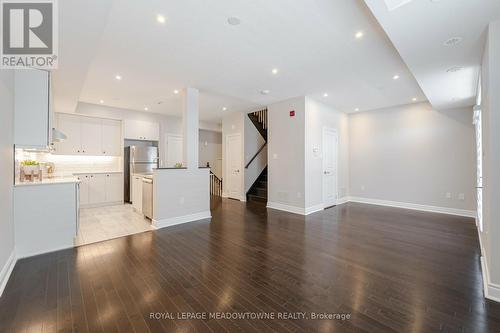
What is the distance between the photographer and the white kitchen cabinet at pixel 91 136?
601cm

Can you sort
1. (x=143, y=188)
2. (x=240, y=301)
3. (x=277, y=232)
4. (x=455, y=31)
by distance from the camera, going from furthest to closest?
1. (x=143, y=188)
2. (x=277, y=232)
3. (x=455, y=31)
4. (x=240, y=301)

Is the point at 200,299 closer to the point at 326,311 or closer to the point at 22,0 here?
the point at 326,311

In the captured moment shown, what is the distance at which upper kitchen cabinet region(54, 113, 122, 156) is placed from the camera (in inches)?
226

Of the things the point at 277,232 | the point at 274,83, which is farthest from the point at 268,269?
the point at 274,83

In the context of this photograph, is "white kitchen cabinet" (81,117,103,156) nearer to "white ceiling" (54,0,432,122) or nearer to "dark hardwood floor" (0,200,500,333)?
"white ceiling" (54,0,432,122)

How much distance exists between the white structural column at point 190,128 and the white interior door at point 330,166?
11.9 ft

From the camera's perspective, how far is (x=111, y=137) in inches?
254

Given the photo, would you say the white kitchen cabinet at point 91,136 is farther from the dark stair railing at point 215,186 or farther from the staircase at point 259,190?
the staircase at point 259,190

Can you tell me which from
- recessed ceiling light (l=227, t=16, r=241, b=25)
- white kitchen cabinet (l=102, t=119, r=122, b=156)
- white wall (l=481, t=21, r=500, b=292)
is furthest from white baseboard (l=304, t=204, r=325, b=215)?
white kitchen cabinet (l=102, t=119, r=122, b=156)

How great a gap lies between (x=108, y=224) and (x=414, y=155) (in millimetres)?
7778

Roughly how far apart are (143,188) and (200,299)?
139 inches

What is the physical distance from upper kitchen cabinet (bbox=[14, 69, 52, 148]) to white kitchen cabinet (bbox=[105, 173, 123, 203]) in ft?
11.0

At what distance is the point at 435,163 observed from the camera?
5602 millimetres

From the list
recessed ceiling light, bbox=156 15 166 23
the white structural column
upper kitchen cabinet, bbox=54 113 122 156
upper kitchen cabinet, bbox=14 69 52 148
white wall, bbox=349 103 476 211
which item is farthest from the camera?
upper kitchen cabinet, bbox=54 113 122 156
